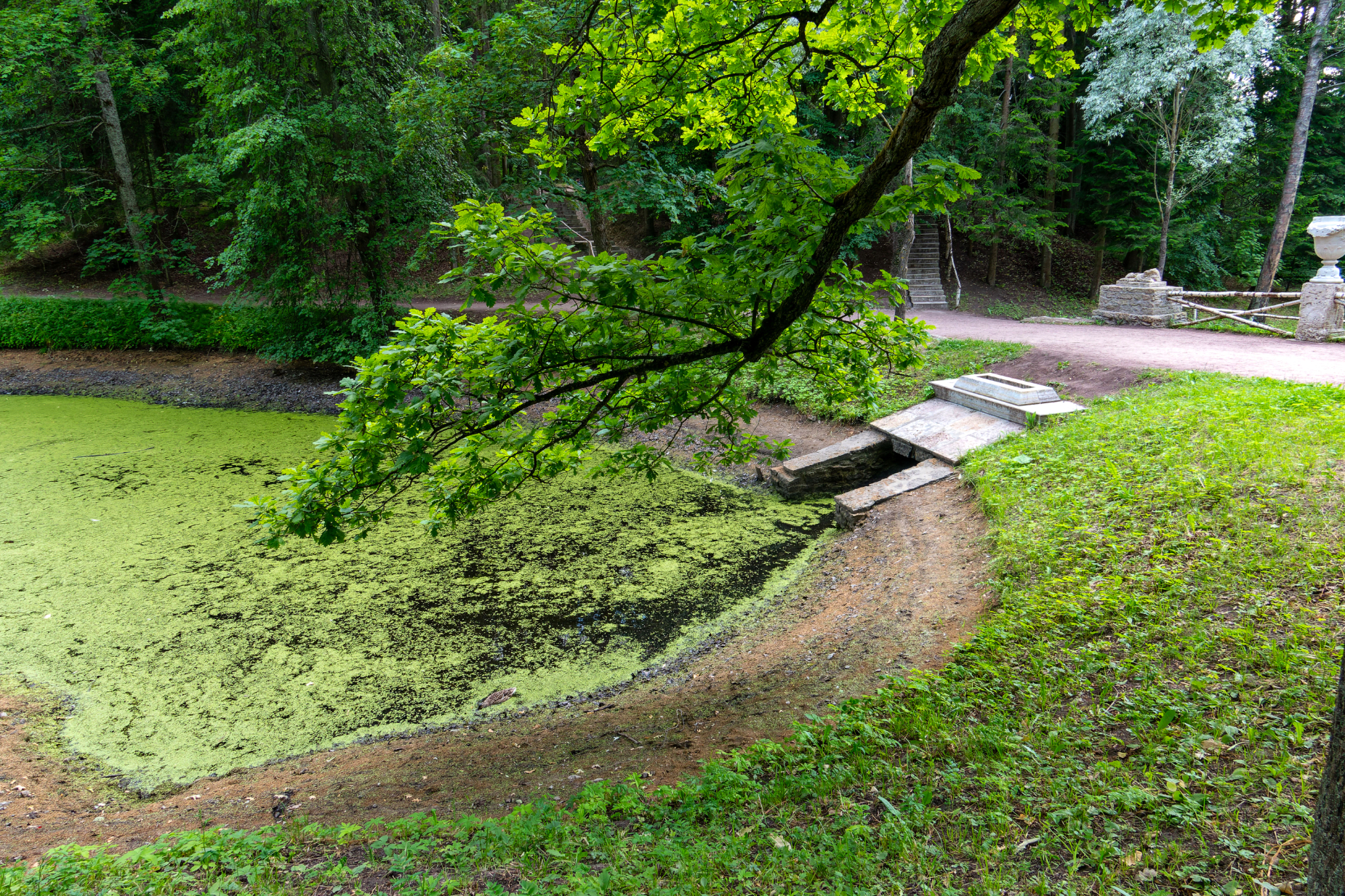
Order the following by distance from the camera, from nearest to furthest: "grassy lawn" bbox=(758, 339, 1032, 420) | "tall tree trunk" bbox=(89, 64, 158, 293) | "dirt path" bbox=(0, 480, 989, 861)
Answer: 1. "dirt path" bbox=(0, 480, 989, 861)
2. "grassy lawn" bbox=(758, 339, 1032, 420)
3. "tall tree trunk" bbox=(89, 64, 158, 293)

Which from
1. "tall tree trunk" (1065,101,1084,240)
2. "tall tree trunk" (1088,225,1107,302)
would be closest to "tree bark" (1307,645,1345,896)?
"tall tree trunk" (1088,225,1107,302)

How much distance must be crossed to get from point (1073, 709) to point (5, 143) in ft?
68.0

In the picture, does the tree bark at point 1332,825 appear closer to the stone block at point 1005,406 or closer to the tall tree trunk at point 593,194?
the stone block at point 1005,406

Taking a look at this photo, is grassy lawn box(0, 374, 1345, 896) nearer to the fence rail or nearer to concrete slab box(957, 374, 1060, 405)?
concrete slab box(957, 374, 1060, 405)

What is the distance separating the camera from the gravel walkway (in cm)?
853

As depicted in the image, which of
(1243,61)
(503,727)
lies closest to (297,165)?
(503,727)

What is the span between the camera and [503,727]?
16.2 feet

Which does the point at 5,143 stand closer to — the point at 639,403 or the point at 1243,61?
the point at 639,403

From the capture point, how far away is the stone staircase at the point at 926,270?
1703 centimetres

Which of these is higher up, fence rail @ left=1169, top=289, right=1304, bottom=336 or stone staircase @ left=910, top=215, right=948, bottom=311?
stone staircase @ left=910, top=215, right=948, bottom=311

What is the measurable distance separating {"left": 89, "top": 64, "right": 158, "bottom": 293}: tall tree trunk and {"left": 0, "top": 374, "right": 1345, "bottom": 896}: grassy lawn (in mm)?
16018

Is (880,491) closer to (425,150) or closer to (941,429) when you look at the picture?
(941,429)

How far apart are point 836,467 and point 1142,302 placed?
7674 mm

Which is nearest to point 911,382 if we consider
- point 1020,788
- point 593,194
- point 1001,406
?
point 1001,406
